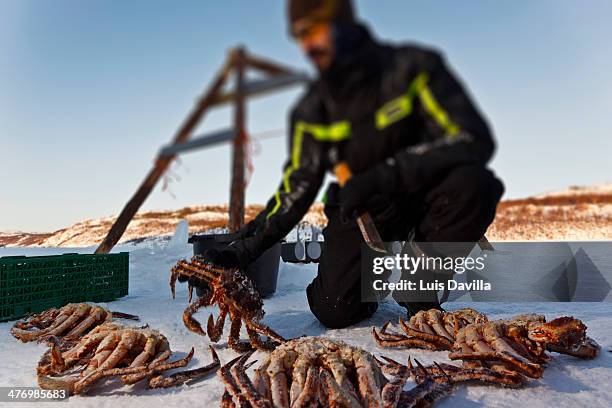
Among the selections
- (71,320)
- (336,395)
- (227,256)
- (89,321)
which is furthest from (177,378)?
(71,320)

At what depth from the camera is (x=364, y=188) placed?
1.11m

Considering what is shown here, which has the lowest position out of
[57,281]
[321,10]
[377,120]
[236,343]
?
[57,281]

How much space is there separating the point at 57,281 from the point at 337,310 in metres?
2.98

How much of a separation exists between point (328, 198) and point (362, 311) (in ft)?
8.84

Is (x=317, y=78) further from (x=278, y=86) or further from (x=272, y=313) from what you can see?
(x=272, y=313)

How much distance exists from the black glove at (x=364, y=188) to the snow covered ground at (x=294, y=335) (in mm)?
1504

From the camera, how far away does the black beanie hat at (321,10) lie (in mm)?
1014

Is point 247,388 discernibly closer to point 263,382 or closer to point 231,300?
point 263,382

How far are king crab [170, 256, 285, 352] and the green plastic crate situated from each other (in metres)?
2.25

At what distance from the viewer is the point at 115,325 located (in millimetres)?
3105

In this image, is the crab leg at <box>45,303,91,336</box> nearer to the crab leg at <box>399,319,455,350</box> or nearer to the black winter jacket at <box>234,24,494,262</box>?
the crab leg at <box>399,319,455,350</box>

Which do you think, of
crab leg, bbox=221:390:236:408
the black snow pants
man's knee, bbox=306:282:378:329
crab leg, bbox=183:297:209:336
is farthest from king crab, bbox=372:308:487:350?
crab leg, bbox=221:390:236:408

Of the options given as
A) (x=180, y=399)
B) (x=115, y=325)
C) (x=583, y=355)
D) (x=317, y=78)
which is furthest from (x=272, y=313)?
(x=317, y=78)

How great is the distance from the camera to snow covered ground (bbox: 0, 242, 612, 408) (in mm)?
2338
